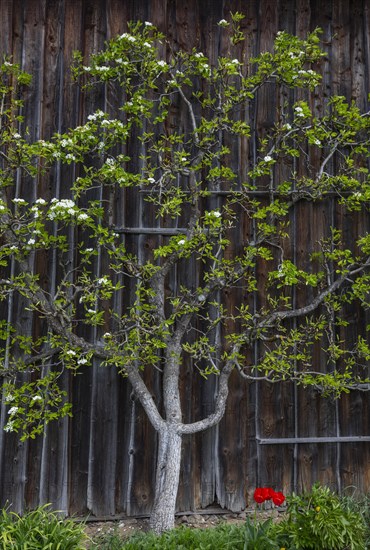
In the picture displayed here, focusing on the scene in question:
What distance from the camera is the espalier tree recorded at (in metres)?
4.32

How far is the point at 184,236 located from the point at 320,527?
201 cm

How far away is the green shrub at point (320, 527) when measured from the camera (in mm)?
3428

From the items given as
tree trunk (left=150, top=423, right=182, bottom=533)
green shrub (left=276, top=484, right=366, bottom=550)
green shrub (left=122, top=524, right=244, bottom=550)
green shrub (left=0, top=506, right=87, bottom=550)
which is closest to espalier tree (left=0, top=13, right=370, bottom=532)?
tree trunk (left=150, top=423, right=182, bottom=533)

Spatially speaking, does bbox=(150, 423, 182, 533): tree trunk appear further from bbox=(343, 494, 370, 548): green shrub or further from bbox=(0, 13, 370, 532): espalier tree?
bbox=(343, 494, 370, 548): green shrub

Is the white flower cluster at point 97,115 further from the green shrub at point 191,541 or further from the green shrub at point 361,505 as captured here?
the green shrub at point 361,505

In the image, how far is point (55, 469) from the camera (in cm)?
452

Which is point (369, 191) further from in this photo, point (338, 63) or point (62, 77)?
point (62, 77)

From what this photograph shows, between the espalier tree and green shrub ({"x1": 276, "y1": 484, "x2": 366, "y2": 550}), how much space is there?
902 mm

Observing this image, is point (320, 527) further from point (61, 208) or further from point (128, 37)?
point (128, 37)

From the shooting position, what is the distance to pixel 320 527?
3.44 m

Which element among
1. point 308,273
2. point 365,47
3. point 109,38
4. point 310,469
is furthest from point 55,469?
point 365,47

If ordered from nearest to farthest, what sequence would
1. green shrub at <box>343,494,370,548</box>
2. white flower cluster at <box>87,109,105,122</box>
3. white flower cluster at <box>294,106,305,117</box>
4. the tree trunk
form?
1. green shrub at <box>343,494,370,548</box>
2. the tree trunk
3. white flower cluster at <box>87,109,105,122</box>
4. white flower cluster at <box>294,106,305,117</box>

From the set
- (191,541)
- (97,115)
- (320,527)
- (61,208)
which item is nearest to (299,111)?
(97,115)

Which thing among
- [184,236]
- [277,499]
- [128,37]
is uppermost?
[128,37]
